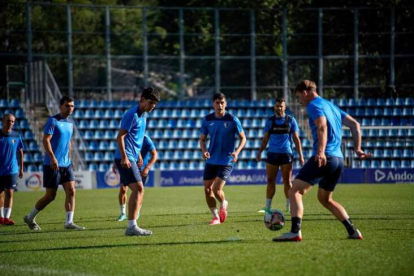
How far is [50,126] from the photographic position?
12.9 meters

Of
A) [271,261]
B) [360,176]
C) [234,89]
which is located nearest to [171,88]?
[234,89]

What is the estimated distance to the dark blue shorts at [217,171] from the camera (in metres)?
13.5

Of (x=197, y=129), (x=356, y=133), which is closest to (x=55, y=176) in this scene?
(x=356, y=133)

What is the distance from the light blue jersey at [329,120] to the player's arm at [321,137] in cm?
8

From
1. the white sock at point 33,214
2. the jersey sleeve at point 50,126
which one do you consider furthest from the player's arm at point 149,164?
the white sock at point 33,214

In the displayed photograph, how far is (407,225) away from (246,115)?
2251cm

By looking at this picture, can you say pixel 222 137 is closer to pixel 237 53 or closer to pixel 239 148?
pixel 239 148

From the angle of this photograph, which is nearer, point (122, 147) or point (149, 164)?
point (122, 147)

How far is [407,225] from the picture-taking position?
12.4 meters

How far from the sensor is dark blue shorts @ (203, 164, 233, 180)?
44.3ft

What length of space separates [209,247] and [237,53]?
1080 inches

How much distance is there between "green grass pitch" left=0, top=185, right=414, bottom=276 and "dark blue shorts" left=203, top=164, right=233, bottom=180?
863mm

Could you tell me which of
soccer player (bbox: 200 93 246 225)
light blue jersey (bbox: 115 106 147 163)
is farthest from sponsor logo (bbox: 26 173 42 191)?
light blue jersey (bbox: 115 106 147 163)

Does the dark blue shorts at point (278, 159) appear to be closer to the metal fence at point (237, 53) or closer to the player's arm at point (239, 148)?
the player's arm at point (239, 148)
